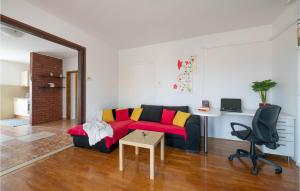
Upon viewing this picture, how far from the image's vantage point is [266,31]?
3.06 m

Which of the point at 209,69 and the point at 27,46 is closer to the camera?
the point at 209,69

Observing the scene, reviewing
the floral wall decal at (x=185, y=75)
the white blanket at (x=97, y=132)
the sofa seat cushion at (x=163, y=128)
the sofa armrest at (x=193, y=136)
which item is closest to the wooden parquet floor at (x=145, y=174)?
the sofa armrest at (x=193, y=136)

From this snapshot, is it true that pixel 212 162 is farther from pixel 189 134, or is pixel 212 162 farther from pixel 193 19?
pixel 193 19

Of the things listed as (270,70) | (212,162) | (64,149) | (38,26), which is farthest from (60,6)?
(270,70)

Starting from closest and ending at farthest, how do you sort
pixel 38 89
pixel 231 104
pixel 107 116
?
pixel 231 104 < pixel 107 116 < pixel 38 89

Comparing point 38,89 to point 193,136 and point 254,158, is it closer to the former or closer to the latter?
point 193,136

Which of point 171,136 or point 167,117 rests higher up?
point 167,117

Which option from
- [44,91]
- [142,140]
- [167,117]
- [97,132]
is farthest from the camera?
[44,91]

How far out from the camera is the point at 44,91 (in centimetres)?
521

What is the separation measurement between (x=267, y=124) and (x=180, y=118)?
1554 millimetres

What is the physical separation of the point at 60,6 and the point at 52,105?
4394 millimetres

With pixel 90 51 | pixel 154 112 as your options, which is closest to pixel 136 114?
pixel 154 112

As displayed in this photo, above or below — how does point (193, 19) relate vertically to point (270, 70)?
above

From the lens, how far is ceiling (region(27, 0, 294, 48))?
2.28m
